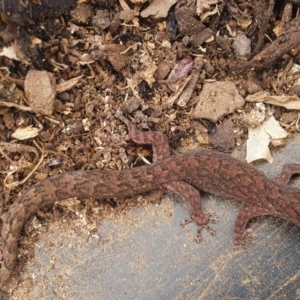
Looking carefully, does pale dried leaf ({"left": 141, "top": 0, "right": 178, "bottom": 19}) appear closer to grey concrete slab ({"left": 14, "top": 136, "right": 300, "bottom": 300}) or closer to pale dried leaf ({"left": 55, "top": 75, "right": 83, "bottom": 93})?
pale dried leaf ({"left": 55, "top": 75, "right": 83, "bottom": 93})

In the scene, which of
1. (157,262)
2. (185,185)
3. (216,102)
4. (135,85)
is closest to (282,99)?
(216,102)

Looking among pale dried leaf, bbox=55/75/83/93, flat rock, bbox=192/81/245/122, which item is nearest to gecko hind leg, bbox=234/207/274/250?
flat rock, bbox=192/81/245/122

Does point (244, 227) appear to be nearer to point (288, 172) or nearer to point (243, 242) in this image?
point (243, 242)

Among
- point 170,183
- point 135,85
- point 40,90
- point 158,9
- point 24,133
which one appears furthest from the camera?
point 170,183

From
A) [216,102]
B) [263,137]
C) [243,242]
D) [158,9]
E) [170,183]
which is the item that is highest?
[158,9]

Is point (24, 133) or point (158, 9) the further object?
point (158, 9)
